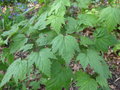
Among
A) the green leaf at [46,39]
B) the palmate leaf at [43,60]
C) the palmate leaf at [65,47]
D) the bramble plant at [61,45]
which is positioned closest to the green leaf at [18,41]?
the bramble plant at [61,45]

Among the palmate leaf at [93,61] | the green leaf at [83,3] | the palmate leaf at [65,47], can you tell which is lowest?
the palmate leaf at [93,61]

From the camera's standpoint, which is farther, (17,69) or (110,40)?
(110,40)

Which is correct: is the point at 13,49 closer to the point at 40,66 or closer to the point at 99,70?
the point at 40,66

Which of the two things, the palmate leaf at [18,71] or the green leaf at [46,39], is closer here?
the palmate leaf at [18,71]

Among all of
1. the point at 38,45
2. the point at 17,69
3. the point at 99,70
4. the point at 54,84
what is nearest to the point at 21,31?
the point at 38,45

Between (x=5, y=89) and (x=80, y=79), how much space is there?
1.84 metres

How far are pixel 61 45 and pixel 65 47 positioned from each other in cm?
3

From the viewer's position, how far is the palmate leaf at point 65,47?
1569mm

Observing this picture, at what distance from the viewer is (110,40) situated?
1837 mm

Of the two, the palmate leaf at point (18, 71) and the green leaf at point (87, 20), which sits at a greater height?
the green leaf at point (87, 20)

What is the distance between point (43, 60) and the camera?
1.59 meters

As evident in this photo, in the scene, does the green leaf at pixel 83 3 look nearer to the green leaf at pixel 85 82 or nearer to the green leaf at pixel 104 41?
the green leaf at pixel 104 41

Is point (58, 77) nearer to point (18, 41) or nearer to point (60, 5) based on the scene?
point (18, 41)

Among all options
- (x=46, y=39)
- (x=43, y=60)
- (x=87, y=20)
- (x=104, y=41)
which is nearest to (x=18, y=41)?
(x=46, y=39)
